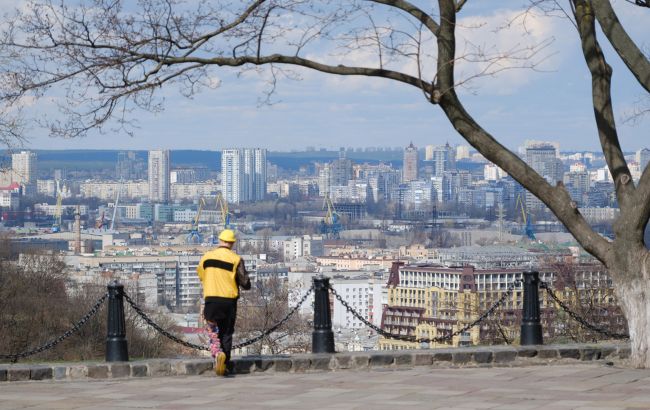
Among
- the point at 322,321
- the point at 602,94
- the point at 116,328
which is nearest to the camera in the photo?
the point at 116,328

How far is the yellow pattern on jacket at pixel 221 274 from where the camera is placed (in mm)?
12320

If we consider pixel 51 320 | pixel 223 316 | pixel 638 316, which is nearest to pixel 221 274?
pixel 223 316

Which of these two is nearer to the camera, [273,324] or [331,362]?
[331,362]

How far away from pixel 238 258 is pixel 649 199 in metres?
3.89

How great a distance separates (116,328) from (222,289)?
118 cm

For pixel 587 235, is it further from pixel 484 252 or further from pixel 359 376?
pixel 484 252

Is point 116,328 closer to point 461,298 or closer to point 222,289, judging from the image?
point 222,289

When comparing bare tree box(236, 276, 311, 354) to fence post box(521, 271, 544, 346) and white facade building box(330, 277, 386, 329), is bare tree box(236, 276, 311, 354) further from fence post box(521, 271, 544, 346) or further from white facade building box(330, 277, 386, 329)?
white facade building box(330, 277, 386, 329)

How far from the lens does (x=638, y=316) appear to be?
42.2ft

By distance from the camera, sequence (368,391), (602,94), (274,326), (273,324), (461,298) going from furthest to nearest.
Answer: (461,298), (273,324), (274,326), (602,94), (368,391)

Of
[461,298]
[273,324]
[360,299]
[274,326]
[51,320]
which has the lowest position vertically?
[360,299]

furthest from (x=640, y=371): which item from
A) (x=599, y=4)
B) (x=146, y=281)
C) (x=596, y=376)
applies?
(x=146, y=281)

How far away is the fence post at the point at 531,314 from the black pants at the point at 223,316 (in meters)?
3.39

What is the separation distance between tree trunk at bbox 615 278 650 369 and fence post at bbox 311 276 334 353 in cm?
284
